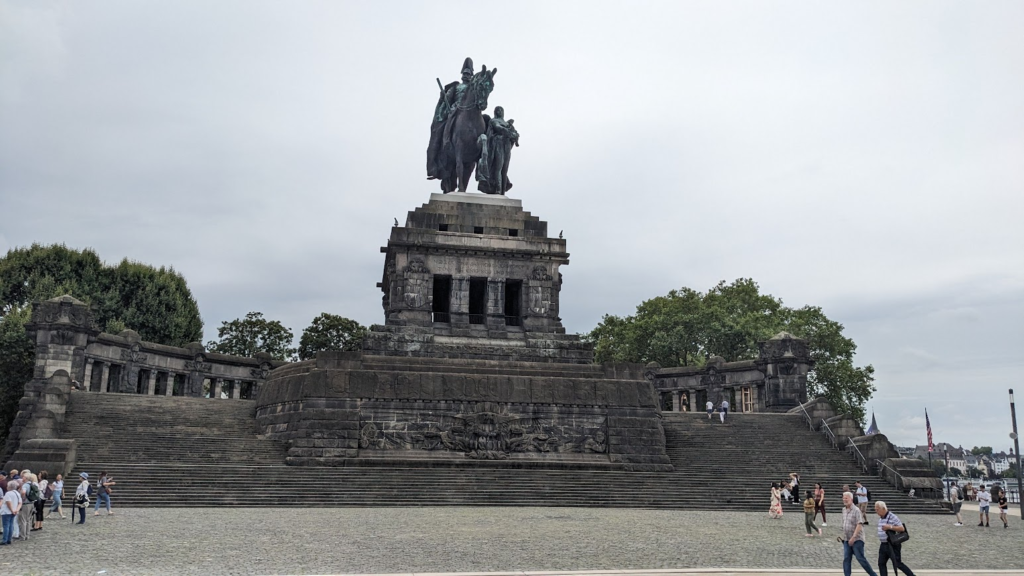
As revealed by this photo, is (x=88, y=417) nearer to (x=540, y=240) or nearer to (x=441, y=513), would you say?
(x=441, y=513)

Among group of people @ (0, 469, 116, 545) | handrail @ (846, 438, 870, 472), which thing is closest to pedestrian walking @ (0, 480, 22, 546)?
group of people @ (0, 469, 116, 545)

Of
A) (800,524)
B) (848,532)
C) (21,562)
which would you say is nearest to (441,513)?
(800,524)

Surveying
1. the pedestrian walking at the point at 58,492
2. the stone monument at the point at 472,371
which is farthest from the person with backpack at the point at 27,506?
the stone monument at the point at 472,371

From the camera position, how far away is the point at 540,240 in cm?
4028

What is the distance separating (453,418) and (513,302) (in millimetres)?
11950

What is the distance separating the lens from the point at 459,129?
4362 centimetres

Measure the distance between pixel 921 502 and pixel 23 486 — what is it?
26.8 m

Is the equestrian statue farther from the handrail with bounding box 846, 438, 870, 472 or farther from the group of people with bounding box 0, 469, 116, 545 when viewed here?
the group of people with bounding box 0, 469, 116, 545

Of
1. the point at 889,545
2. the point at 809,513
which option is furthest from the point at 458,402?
the point at 889,545

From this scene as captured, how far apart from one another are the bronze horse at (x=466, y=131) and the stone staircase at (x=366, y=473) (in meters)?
17.1

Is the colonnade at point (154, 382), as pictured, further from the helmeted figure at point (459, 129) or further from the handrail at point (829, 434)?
the handrail at point (829, 434)

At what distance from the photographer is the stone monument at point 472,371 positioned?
97.0ft

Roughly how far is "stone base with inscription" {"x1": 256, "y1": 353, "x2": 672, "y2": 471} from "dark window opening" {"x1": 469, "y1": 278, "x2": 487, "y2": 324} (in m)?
7.39

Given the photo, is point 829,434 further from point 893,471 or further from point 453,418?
point 453,418
